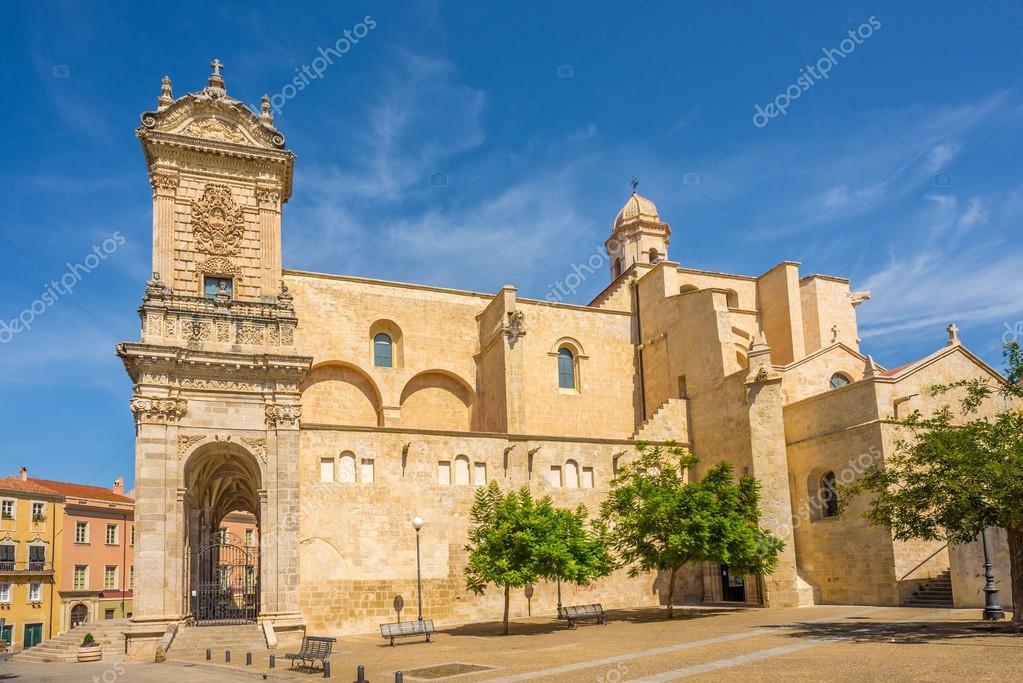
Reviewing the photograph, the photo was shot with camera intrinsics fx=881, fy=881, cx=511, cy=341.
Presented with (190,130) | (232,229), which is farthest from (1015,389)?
(190,130)

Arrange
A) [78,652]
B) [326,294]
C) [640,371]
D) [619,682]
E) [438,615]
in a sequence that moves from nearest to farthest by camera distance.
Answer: [619,682] < [78,652] < [438,615] < [326,294] < [640,371]

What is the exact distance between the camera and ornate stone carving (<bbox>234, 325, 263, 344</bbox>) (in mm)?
26484

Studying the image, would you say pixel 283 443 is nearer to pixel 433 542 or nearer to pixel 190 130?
pixel 433 542

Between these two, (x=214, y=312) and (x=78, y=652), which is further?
(x=214, y=312)

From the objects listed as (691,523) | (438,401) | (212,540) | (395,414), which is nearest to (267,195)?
(395,414)

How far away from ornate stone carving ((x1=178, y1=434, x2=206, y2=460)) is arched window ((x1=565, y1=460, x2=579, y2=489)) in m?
12.4

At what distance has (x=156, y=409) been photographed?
81.4ft

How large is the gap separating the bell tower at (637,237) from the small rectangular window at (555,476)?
63.8 feet

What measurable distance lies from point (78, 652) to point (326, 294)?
51.3ft

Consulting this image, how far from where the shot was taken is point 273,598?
81.4 ft

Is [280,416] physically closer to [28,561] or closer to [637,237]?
[637,237]

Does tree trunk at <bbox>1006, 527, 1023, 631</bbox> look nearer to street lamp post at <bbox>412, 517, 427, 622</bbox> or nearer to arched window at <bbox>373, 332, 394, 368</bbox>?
street lamp post at <bbox>412, 517, 427, 622</bbox>

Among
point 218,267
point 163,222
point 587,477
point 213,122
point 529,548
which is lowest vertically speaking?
point 529,548

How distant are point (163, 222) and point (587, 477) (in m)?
16.6
